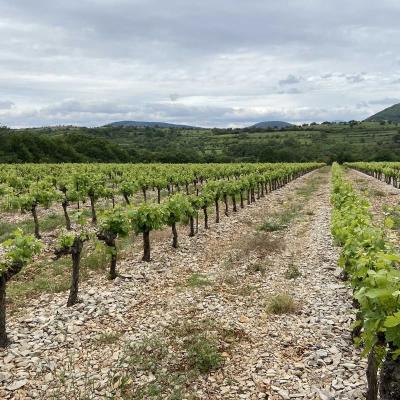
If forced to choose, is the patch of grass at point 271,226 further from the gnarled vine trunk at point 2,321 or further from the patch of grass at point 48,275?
the gnarled vine trunk at point 2,321

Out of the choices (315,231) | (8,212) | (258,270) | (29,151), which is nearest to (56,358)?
(258,270)

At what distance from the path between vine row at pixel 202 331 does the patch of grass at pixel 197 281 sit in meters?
0.05

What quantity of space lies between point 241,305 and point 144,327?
328 cm

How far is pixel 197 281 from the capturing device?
15.1 metres

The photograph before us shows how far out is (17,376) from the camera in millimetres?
9273

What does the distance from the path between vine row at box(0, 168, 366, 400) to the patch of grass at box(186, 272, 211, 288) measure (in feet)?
0.15

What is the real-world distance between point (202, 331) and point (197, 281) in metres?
3.99

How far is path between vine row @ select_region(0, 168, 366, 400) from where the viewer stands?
353 inches

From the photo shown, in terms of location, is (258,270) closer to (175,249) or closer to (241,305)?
(241,305)

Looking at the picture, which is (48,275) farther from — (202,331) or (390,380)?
(390,380)

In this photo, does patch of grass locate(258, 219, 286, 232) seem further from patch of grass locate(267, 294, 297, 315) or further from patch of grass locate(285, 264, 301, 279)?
patch of grass locate(267, 294, 297, 315)

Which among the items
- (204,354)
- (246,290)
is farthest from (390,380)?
(246,290)

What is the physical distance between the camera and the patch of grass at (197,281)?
584 inches

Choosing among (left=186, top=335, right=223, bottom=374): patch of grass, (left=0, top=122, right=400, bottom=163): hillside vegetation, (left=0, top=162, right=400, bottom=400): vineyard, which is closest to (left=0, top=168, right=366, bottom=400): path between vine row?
(left=0, top=162, right=400, bottom=400): vineyard
